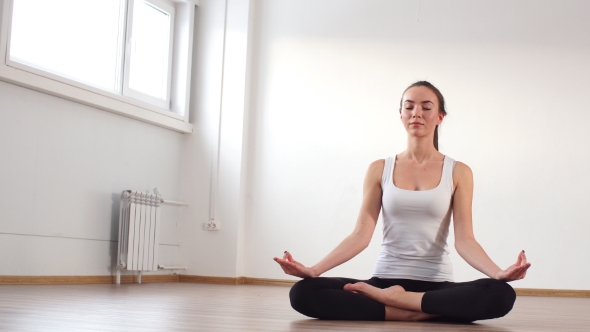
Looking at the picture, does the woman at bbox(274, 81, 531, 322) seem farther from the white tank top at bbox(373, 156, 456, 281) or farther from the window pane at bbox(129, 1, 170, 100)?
the window pane at bbox(129, 1, 170, 100)

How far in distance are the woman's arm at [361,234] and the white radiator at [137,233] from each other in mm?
2891

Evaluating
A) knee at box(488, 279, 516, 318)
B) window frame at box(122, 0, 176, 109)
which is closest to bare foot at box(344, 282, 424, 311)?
knee at box(488, 279, 516, 318)

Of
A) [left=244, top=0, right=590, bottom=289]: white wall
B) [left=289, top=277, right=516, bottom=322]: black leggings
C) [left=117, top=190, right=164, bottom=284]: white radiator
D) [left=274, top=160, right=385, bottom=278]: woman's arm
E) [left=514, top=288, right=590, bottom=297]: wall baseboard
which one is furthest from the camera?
[left=244, top=0, right=590, bottom=289]: white wall

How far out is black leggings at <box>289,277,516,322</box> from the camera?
7.13ft

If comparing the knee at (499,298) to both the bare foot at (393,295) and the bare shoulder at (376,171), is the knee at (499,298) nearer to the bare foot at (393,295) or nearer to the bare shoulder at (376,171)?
the bare foot at (393,295)

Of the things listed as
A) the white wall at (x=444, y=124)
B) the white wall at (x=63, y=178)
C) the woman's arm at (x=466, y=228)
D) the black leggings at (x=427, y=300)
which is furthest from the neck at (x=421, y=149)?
the white wall at (x=444, y=124)

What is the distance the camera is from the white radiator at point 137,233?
507cm

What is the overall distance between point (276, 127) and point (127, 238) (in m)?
1.67

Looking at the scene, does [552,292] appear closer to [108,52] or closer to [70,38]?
[108,52]

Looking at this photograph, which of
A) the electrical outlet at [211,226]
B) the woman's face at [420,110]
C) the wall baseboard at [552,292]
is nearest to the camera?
the woman's face at [420,110]

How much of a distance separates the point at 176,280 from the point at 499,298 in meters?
4.14

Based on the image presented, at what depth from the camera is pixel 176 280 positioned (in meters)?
5.95

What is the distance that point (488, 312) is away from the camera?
2180mm

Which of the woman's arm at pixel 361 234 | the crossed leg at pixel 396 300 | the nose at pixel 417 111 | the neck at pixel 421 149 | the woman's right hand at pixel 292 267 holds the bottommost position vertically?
the crossed leg at pixel 396 300
